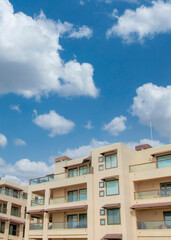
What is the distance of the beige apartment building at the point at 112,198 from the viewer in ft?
81.2

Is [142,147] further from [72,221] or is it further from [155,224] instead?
[72,221]

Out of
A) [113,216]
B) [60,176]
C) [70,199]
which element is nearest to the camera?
[113,216]

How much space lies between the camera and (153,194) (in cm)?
2522

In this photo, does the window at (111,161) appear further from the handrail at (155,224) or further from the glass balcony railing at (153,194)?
the handrail at (155,224)

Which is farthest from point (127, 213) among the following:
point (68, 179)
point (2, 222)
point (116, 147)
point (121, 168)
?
point (2, 222)

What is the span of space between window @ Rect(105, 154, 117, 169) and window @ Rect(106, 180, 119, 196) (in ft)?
5.02

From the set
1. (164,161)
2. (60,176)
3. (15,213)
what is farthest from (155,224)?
(15,213)

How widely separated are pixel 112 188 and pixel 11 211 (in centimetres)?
2187

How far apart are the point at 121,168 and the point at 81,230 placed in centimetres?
693

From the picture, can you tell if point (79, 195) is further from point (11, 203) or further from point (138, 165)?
point (11, 203)

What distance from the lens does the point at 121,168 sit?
87.1ft

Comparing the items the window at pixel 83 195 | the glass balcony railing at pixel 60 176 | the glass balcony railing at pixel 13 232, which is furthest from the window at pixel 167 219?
the glass balcony railing at pixel 13 232

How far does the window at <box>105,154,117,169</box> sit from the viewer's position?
27.5 metres

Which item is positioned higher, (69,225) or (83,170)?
(83,170)
